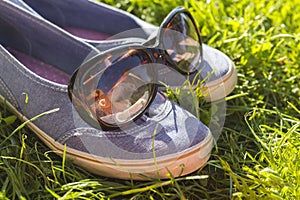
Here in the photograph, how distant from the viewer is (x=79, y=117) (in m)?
1.39

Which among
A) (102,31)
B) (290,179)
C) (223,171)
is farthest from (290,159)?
(102,31)

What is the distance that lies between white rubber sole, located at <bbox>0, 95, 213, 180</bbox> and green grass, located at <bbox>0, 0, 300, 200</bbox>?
0.02 m

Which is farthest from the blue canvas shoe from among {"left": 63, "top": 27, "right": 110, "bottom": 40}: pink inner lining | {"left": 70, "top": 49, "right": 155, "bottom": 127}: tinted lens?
{"left": 70, "top": 49, "right": 155, "bottom": 127}: tinted lens

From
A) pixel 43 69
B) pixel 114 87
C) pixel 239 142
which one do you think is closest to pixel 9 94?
pixel 43 69

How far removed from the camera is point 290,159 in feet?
4.44

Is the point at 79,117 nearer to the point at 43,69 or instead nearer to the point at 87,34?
the point at 43,69

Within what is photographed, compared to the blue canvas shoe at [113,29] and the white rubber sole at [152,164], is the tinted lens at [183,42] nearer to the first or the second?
the blue canvas shoe at [113,29]

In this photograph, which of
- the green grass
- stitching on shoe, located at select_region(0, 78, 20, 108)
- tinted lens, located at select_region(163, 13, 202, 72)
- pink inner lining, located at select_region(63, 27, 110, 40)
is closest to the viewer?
the green grass

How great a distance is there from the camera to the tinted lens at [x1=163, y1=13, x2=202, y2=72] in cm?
166

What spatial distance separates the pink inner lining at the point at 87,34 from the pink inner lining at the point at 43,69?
238 millimetres

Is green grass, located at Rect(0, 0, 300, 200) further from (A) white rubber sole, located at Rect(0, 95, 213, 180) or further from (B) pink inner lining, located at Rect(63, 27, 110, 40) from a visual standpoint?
(B) pink inner lining, located at Rect(63, 27, 110, 40)

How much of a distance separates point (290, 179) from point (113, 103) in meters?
0.48

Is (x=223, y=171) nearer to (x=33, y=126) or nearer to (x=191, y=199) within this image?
(x=191, y=199)

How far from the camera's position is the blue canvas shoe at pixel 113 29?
1.67 m
